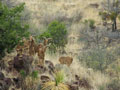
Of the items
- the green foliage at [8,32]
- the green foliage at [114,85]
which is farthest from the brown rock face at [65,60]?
the green foliage at [114,85]

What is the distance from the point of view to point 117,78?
28.0 ft

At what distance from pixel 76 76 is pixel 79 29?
10088 millimetres

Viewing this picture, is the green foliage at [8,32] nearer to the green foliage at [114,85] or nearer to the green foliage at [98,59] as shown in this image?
the green foliage at [98,59]

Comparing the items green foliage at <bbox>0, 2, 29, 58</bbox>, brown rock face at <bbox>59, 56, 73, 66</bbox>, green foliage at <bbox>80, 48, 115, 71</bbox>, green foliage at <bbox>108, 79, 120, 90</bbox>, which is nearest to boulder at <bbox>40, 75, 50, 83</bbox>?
green foliage at <bbox>0, 2, 29, 58</bbox>

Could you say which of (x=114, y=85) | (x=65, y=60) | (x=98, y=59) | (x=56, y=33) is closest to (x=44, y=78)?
(x=65, y=60)

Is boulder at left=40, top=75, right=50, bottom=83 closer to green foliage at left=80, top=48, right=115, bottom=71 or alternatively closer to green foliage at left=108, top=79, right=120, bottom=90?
green foliage at left=108, top=79, right=120, bottom=90

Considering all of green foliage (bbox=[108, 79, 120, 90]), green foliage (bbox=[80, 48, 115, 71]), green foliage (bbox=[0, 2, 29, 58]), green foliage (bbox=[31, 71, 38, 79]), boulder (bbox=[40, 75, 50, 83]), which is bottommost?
green foliage (bbox=[108, 79, 120, 90])

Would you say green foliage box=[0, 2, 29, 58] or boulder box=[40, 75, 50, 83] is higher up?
green foliage box=[0, 2, 29, 58]

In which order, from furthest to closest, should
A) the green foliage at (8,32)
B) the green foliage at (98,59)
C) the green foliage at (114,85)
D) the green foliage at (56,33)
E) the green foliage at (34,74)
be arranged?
the green foliage at (56,33) → the green foliage at (98,59) → the green foliage at (114,85) → the green foliage at (8,32) → the green foliage at (34,74)

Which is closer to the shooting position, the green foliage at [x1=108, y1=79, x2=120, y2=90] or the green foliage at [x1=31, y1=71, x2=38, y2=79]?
the green foliage at [x1=31, y1=71, x2=38, y2=79]

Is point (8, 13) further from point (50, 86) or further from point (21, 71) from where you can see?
point (50, 86)

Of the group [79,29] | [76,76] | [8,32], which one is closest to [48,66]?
[76,76]

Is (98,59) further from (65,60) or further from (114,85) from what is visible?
(65,60)

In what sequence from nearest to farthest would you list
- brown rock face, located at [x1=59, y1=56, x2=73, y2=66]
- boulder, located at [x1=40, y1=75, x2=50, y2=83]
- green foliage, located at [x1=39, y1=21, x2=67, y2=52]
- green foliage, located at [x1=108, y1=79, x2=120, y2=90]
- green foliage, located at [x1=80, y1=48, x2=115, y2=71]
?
boulder, located at [x1=40, y1=75, x2=50, y2=83] → green foliage, located at [x1=108, y1=79, x2=120, y2=90] → brown rock face, located at [x1=59, y1=56, x2=73, y2=66] → green foliage, located at [x1=80, y1=48, x2=115, y2=71] → green foliage, located at [x1=39, y1=21, x2=67, y2=52]
